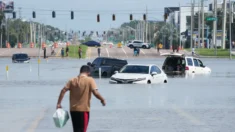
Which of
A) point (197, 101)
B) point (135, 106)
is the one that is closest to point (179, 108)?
point (135, 106)

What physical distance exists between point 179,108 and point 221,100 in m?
4.79

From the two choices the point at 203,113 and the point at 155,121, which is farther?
the point at 203,113

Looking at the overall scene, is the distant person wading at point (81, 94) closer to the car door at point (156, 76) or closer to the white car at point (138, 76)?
the white car at point (138, 76)

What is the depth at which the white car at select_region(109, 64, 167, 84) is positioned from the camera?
132ft

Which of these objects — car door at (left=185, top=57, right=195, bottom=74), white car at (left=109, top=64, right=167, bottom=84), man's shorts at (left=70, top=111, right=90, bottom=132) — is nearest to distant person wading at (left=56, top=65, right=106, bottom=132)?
man's shorts at (left=70, top=111, right=90, bottom=132)

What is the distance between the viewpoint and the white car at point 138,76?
40.2 meters

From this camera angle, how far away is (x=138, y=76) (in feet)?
133

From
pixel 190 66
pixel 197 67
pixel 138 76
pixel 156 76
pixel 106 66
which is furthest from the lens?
pixel 197 67

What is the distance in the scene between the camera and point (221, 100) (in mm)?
29484

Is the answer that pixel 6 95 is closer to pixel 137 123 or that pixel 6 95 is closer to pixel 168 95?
pixel 168 95

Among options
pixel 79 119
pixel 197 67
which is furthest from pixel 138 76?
pixel 79 119

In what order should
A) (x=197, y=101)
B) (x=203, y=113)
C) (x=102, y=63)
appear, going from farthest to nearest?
(x=102, y=63)
(x=197, y=101)
(x=203, y=113)

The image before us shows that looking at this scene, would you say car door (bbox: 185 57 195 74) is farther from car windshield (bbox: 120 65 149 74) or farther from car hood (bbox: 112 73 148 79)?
car hood (bbox: 112 73 148 79)

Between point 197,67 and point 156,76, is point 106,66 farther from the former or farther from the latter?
point 156,76
